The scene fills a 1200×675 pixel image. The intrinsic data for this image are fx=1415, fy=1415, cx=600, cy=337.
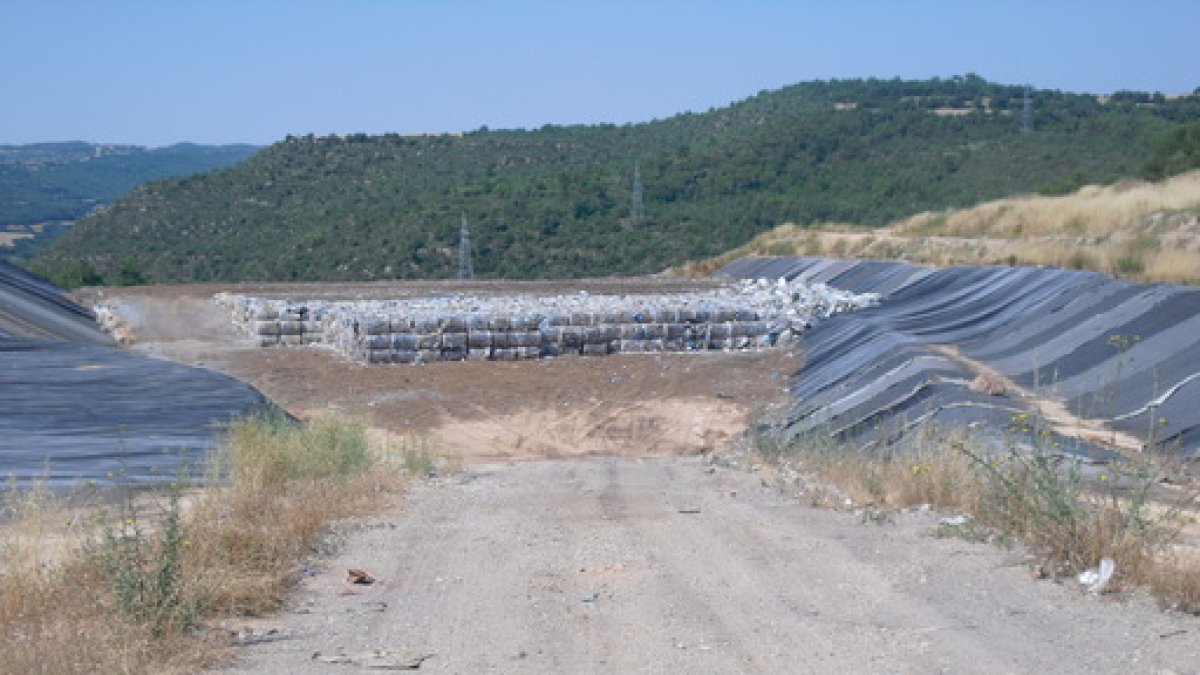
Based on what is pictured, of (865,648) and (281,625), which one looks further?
(281,625)

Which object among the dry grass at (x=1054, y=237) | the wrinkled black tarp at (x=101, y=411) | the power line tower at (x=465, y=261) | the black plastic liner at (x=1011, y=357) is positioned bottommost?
the power line tower at (x=465, y=261)

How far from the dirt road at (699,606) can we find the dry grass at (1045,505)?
8.7 inches

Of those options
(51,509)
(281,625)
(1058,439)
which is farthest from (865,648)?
(1058,439)

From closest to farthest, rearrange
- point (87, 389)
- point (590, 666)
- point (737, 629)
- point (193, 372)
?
point (590, 666) → point (737, 629) → point (87, 389) → point (193, 372)

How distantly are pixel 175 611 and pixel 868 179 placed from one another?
74.1m

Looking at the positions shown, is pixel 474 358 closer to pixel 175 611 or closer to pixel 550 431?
pixel 550 431

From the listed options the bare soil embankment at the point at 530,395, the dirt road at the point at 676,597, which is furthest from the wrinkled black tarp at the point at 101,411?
the dirt road at the point at 676,597

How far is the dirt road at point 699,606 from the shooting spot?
6488 mm

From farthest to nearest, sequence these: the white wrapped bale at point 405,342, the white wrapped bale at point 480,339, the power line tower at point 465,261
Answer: the power line tower at point 465,261, the white wrapped bale at point 480,339, the white wrapped bale at point 405,342

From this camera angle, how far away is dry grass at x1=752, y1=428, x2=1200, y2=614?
7.47 m

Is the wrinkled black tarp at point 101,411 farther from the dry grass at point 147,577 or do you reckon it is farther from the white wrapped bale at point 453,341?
the white wrapped bale at point 453,341

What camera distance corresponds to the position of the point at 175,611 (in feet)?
21.7

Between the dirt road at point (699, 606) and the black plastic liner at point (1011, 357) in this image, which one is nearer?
the dirt road at point (699, 606)

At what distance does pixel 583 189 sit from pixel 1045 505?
71.6m
